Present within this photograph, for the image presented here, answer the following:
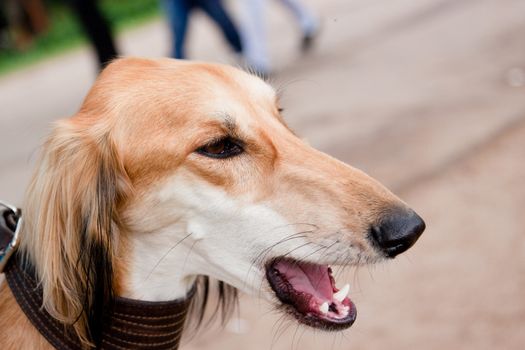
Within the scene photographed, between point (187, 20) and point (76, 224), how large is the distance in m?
5.98

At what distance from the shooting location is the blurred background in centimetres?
341

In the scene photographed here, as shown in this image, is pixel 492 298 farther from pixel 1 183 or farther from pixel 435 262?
pixel 1 183

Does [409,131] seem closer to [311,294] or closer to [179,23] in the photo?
[179,23]

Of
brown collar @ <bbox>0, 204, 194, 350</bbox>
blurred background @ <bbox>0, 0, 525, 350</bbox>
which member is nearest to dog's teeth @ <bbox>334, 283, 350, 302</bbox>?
blurred background @ <bbox>0, 0, 525, 350</bbox>

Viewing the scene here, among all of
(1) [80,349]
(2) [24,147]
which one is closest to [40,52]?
(2) [24,147]

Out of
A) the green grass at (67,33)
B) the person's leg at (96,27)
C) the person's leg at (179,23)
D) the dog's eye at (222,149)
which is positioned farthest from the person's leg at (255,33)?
the green grass at (67,33)

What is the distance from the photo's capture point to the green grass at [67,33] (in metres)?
17.2

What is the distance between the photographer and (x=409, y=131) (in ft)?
18.8

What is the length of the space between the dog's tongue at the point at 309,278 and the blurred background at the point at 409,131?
0.51 ft

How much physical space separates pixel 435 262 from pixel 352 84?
12.8ft

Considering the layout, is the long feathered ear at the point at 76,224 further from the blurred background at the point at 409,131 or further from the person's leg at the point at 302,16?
the person's leg at the point at 302,16

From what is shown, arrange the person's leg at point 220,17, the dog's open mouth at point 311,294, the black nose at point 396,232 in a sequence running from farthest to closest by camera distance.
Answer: the person's leg at point 220,17, the dog's open mouth at point 311,294, the black nose at point 396,232

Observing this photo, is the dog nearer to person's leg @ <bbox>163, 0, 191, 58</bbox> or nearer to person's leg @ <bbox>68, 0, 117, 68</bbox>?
person's leg @ <bbox>68, 0, 117, 68</bbox>

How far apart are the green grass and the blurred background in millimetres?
3835
